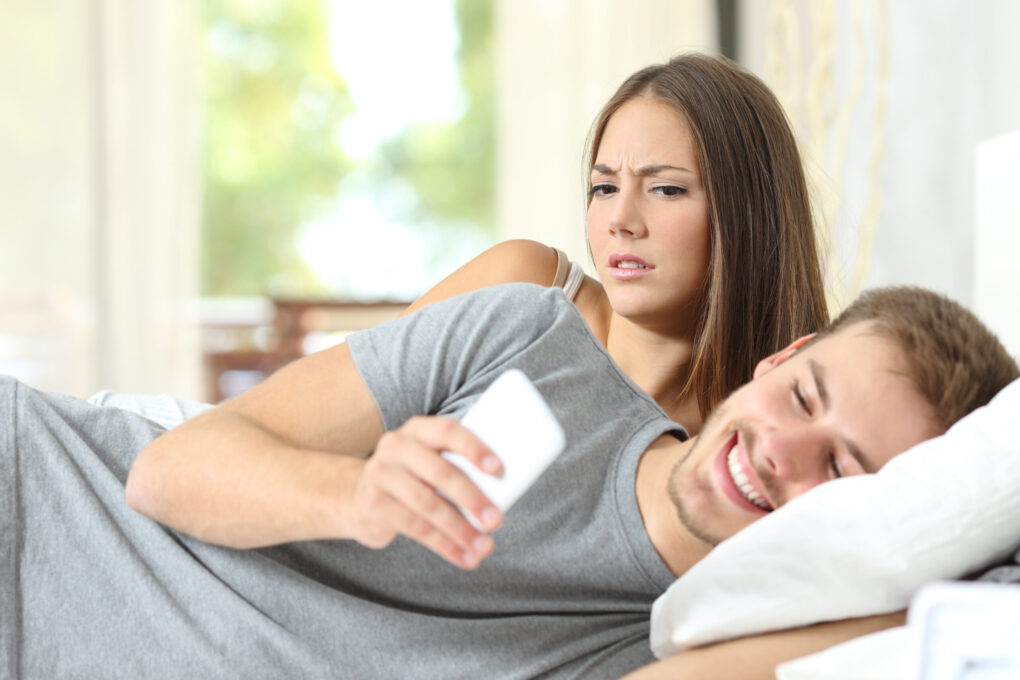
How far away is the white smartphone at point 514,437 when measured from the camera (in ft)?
2.22

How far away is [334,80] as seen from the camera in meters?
9.55

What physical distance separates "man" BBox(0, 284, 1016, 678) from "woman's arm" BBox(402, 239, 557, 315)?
73 centimetres

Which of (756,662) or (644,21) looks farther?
(644,21)

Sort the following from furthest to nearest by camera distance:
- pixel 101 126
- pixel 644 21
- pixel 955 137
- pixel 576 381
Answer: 1. pixel 644 21
2. pixel 101 126
3. pixel 955 137
4. pixel 576 381

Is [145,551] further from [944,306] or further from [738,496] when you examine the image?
[944,306]

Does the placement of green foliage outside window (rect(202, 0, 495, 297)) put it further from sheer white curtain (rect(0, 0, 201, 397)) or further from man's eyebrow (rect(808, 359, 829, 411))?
man's eyebrow (rect(808, 359, 829, 411))

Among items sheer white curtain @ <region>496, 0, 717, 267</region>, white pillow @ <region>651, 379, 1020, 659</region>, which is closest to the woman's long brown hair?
white pillow @ <region>651, 379, 1020, 659</region>

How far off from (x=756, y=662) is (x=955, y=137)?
228 cm

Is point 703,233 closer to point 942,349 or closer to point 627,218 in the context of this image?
point 627,218

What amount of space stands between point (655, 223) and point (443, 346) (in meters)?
0.68

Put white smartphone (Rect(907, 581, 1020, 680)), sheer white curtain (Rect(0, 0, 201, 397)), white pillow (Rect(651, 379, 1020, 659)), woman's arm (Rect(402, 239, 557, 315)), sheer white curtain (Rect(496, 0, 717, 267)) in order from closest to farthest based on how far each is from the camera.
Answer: white smartphone (Rect(907, 581, 1020, 680)), white pillow (Rect(651, 379, 1020, 659)), woman's arm (Rect(402, 239, 557, 315)), sheer white curtain (Rect(0, 0, 201, 397)), sheer white curtain (Rect(496, 0, 717, 267))

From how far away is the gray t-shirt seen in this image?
0.97 meters

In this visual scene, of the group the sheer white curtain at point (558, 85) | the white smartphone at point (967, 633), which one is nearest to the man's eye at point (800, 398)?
the white smartphone at point (967, 633)

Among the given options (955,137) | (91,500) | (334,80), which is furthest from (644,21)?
(334,80)
